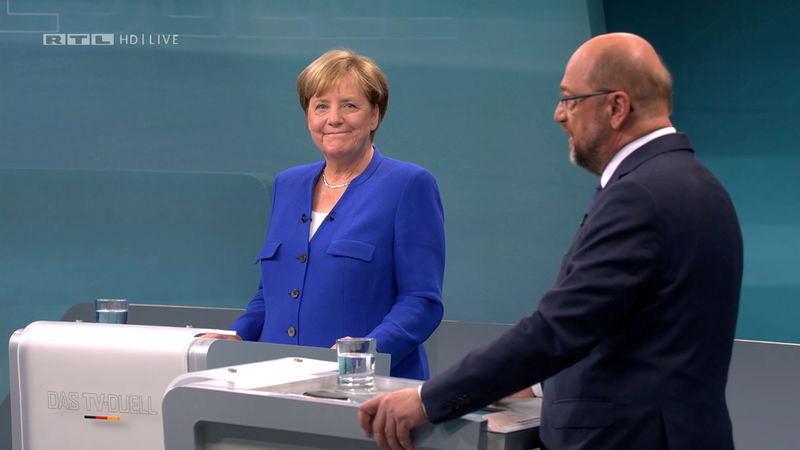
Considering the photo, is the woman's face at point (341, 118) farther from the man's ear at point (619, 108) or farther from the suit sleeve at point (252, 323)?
the man's ear at point (619, 108)

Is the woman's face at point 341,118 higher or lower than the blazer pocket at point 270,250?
higher

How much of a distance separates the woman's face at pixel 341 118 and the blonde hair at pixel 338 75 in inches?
0.5

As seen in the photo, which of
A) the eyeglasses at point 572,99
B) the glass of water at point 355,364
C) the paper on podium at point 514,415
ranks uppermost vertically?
the eyeglasses at point 572,99

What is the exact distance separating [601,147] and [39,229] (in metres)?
3.88

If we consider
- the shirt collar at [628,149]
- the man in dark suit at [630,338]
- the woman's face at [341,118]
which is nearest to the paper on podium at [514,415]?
the man in dark suit at [630,338]

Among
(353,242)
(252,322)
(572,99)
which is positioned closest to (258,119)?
(252,322)

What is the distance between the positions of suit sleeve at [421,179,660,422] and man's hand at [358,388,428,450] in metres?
0.03

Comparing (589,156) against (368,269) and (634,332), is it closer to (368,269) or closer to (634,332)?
(634,332)

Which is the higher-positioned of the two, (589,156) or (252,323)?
(589,156)

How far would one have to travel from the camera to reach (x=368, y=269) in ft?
7.28

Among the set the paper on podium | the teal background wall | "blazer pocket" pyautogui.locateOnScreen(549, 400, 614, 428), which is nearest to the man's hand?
the paper on podium

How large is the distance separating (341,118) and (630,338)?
1.10 metres

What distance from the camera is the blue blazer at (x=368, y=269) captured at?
7.28 feet

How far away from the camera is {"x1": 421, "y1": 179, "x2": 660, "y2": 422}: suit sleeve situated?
142 centimetres
